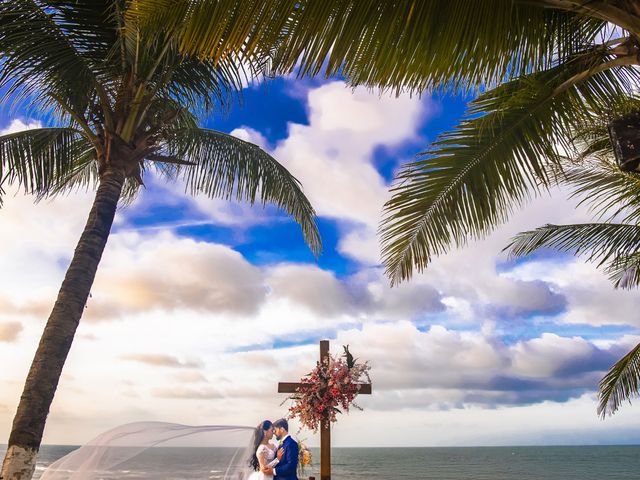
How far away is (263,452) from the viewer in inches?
300

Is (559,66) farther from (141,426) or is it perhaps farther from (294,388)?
(294,388)

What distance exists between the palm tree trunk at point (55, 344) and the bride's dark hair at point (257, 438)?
2816 mm

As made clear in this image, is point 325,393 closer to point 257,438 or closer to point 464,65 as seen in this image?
point 257,438

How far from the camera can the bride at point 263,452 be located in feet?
24.7

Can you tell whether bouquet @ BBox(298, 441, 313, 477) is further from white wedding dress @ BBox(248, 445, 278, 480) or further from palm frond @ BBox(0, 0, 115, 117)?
palm frond @ BBox(0, 0, 115, 117)

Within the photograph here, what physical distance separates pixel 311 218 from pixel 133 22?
8.02 metres

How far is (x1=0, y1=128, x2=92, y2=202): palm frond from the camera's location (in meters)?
8.64

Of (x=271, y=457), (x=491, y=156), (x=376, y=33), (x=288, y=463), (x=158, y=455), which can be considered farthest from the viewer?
(x=271, y=457)

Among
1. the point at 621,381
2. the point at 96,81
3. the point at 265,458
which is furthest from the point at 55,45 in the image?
the point at 621,381

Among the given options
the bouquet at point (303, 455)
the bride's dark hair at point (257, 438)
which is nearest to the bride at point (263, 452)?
the bride's dark hair at point (257, 438)

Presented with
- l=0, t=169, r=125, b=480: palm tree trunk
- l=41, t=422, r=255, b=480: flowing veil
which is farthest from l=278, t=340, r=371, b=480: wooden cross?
l=0, t=169, r=125, b=480: palm tree trunk

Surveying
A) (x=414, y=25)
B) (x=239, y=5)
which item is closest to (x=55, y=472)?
(x=239, y=5)

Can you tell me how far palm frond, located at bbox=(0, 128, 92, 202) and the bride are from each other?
521 cm

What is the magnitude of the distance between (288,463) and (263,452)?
0.38 metres
